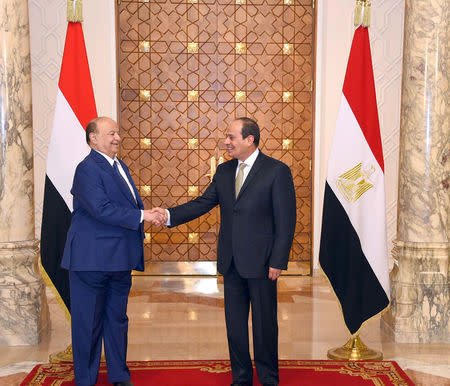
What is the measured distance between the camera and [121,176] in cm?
387

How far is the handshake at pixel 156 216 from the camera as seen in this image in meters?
3.88

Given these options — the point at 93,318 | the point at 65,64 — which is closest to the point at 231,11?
the point at 65,64

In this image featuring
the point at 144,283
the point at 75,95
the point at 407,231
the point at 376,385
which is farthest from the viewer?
the point at 144,283

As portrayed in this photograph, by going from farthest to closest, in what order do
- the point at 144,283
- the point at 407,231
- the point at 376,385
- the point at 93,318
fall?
1. the point at 144,283
2. the point at 407,231
3. the point at 376,385
4. the point at 93,318

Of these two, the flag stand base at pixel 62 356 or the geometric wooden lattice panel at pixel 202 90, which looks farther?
the geometric wooden lattice panel at pixel 202 90

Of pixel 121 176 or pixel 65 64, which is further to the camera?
pixel 65 64

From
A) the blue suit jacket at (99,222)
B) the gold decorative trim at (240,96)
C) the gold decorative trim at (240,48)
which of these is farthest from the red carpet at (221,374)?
the gold decorative trim at (240,48)

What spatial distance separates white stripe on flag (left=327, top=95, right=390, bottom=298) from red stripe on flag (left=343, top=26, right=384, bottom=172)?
4 centimetres

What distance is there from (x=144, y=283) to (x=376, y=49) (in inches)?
161

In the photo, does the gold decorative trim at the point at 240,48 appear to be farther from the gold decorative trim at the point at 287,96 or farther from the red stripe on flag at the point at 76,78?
the red stripe on flag at the point at 76,78

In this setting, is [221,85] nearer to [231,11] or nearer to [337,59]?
[231,11]

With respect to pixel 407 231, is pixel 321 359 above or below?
below

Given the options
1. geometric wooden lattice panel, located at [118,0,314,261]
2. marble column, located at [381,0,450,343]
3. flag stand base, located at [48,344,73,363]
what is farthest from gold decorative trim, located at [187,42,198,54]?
flag stand base, located at [48,344,73,363]

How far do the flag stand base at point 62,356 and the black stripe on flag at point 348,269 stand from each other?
2.06m
